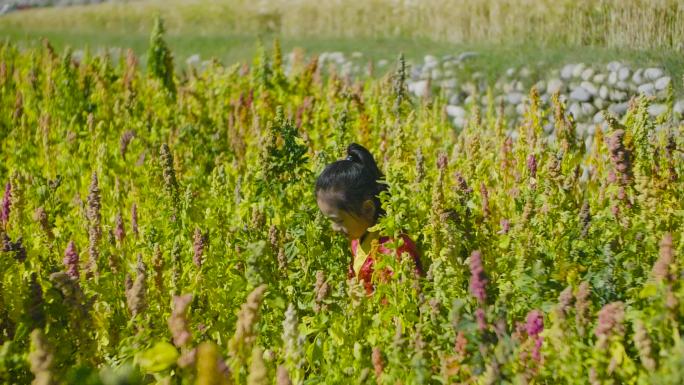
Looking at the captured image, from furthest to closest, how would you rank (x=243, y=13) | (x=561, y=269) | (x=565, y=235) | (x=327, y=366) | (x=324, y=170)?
(x=243, y=13) → (x=324, y=170) → (x=565, y=235) → (x=561, y=269) → (x=327, y=366)

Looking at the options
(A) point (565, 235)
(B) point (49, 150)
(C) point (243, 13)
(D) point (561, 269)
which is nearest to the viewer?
(D) point (561, 269)

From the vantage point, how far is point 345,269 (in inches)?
143

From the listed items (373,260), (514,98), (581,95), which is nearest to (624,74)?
(581,95)

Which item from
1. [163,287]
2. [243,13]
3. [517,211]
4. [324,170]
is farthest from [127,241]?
[243,13]

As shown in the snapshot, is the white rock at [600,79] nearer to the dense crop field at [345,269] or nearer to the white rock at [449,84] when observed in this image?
the white rock at [449,84]

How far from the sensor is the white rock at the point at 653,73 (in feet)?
21.4

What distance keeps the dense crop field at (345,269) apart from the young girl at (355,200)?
0.36ft

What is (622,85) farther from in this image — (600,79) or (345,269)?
(345,269)

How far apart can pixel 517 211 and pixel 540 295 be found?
36.0 inches

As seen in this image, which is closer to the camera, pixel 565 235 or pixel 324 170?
pixel 565 235

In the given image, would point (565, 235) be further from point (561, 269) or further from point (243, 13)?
point (243, 13)

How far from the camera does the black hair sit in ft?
11.4

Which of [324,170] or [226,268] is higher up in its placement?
[324,170]

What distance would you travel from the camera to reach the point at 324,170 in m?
3.59
